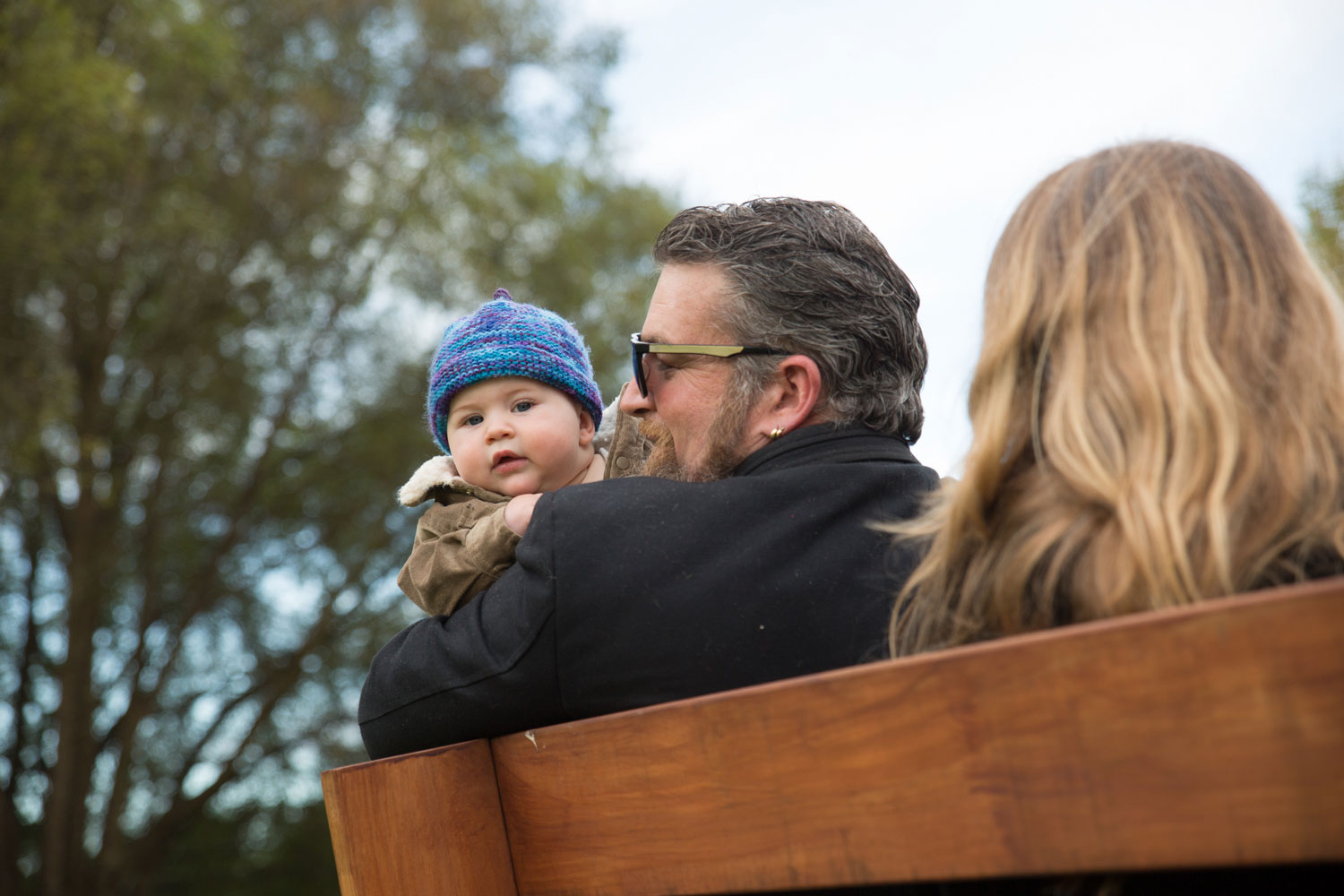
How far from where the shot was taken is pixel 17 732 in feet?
38.1

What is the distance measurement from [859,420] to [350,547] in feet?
35.7

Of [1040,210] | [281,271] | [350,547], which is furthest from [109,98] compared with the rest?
[1040,210]

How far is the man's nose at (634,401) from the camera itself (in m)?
2.26

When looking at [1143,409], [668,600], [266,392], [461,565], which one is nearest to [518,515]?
[461,565]

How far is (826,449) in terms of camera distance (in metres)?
1.90

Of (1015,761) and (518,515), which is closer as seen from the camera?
(1015,761)

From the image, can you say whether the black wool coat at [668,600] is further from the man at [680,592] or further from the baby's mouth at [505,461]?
the baby's mouth at [505,461]

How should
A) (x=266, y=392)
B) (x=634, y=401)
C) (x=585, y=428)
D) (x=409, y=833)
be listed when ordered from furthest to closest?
(x=266, y=392)
(x=585, y=428)
(x=634, y=401)
(x=409, y=833)

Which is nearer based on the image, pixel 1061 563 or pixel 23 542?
pixel 1061 563

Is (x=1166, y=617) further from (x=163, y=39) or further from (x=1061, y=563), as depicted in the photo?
(x=163, y=39)

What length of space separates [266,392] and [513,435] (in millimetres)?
9951

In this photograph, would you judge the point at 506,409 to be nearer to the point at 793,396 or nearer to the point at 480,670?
the point at 793,396

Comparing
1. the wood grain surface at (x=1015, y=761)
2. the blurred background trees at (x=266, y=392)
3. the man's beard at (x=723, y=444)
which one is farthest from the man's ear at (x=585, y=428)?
the blurred background trees at (x=266, y=392)

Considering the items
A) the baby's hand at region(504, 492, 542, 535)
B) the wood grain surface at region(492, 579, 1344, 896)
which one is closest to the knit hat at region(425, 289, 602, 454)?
the baby's hand at region(504, 492, 542, 535)
